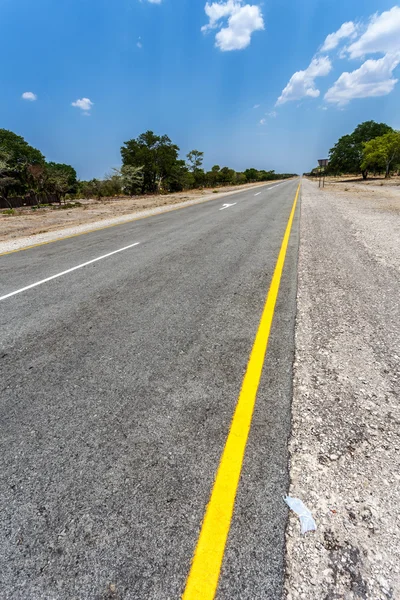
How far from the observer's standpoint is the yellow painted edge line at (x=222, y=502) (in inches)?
52.1

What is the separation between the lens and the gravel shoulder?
1352mm

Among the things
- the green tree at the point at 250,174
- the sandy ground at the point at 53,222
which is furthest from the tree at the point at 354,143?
the sandy ground at the point at 53,222

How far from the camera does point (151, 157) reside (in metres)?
39.7

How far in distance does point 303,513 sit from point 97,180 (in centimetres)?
3938

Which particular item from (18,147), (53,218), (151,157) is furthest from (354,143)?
(53,218)

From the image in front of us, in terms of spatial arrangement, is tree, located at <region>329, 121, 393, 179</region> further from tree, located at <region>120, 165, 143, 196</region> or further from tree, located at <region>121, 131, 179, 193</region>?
tree, located at <region>120, 165, 143, 196</region>

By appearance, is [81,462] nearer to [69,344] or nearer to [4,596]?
[4,596]

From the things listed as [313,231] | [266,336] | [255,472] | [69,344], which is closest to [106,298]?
[69,344]

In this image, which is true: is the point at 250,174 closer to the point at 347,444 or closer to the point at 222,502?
the point at 347,444

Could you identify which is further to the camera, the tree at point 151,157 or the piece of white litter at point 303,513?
the tree at point 151,157

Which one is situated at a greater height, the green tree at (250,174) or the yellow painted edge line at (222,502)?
the green tree at (250,174)

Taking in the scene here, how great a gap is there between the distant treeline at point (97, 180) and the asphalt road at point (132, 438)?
32.0 metres

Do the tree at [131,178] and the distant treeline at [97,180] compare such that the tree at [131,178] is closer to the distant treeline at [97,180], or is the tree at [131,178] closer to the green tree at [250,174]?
the distant treeline at [97,180]

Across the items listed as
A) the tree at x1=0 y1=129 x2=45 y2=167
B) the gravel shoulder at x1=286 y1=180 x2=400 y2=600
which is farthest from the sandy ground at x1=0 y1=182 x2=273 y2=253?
the tree at x1=0 y1=129 x2=45 y2=167
